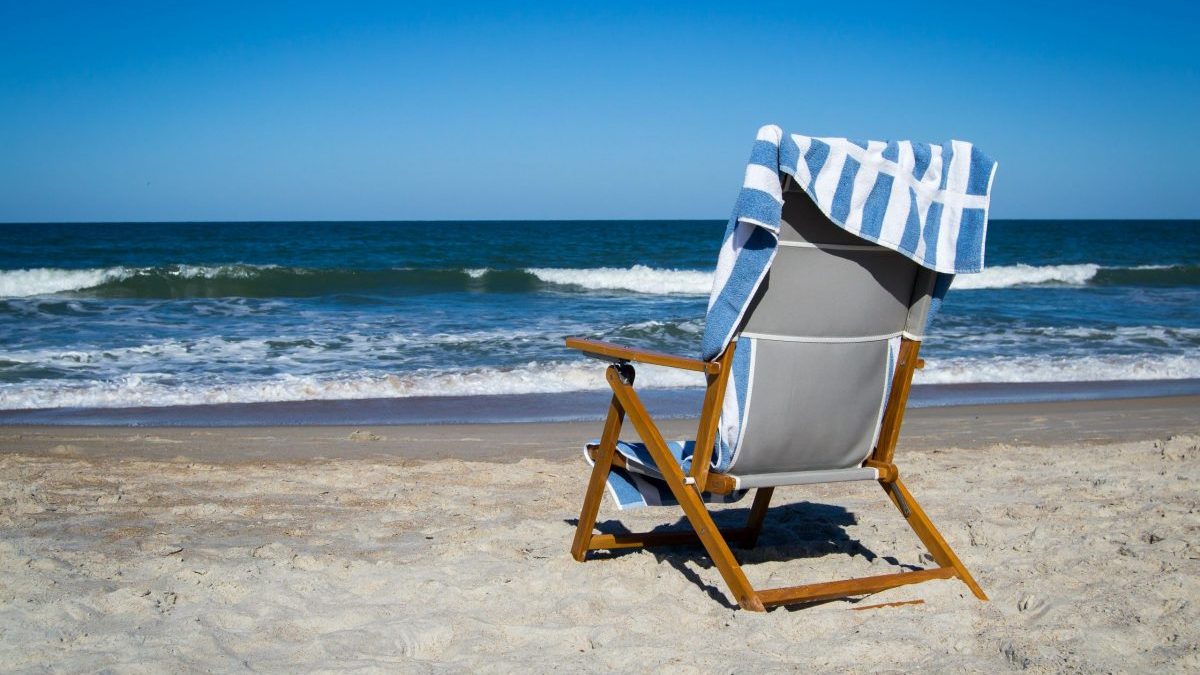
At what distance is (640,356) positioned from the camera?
9.87ft

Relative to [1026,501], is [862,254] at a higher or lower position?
higher

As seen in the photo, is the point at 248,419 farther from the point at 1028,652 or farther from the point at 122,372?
the point at 1028,652

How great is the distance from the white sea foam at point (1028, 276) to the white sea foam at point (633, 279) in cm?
638

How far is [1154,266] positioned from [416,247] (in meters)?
21.2

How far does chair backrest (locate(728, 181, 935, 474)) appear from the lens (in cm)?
280

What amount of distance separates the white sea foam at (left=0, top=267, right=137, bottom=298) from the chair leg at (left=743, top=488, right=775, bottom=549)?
19.4 meters

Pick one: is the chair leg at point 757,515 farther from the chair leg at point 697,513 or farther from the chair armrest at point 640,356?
the chair armrest at point 640,356

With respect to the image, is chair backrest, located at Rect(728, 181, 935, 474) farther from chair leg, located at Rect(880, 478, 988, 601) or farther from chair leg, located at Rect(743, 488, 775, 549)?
chair leg, located at Rect(743, 488, 775, 549)

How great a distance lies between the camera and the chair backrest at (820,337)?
280 cm

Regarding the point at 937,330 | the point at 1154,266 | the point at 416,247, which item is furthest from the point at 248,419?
the point at 1154,266

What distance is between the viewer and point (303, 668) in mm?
2568

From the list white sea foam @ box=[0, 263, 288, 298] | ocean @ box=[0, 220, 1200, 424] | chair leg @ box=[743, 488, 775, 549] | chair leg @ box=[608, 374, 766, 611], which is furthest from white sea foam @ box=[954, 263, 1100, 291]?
chair leg @ box=[608, 374, 766, 611]

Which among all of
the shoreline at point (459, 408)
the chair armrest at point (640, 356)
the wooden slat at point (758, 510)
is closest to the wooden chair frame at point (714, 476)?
the chair armrest at point (640, 356)

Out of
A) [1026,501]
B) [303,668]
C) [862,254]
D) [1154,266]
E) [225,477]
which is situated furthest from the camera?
[1154,266]
